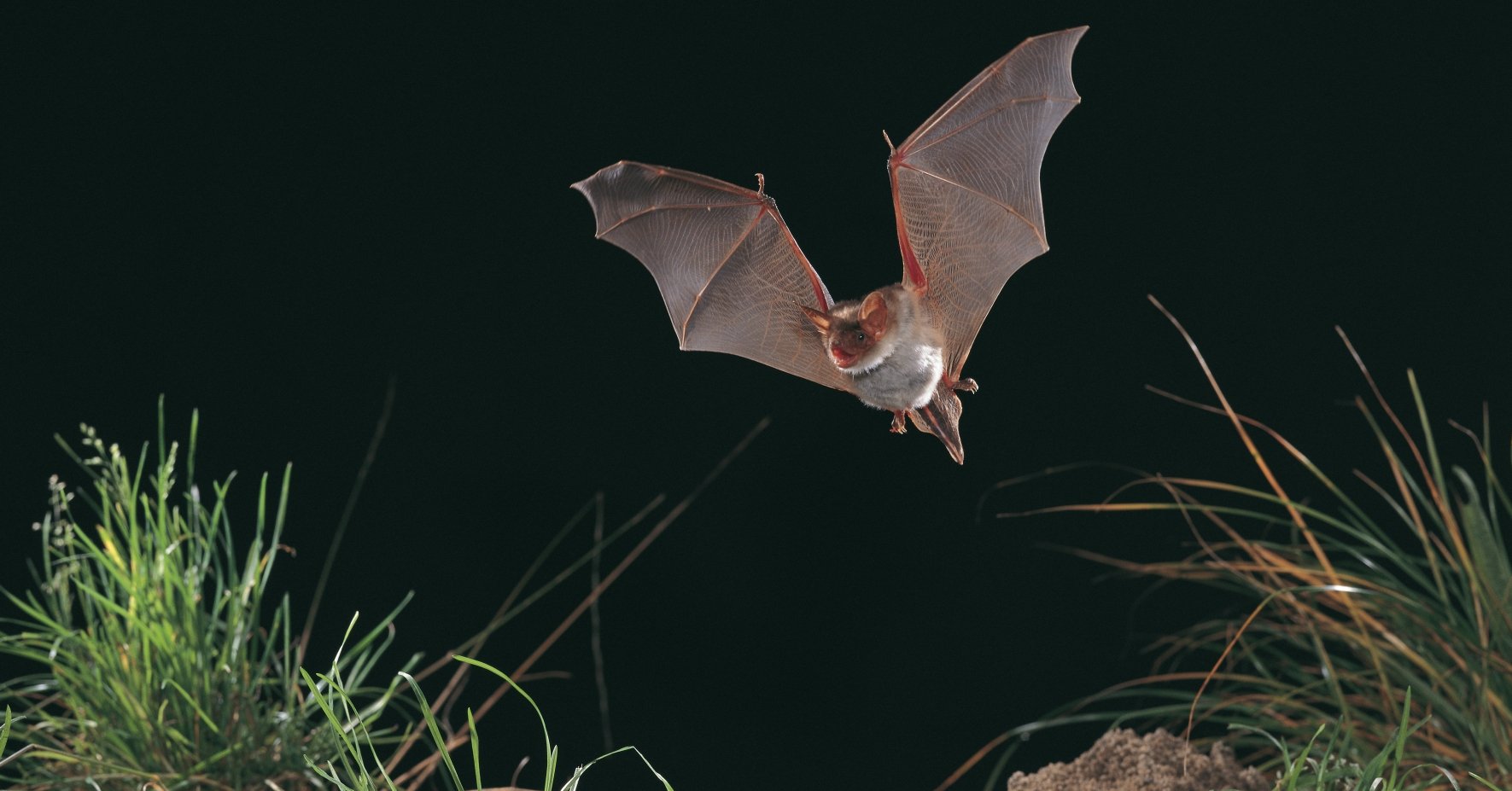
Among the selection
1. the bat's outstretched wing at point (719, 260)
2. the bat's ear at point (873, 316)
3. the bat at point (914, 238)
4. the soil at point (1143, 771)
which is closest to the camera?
the bat's ear at point (873, 316)

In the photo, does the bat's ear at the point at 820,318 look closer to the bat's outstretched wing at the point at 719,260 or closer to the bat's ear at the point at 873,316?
the bat's ear at the point at 873,316

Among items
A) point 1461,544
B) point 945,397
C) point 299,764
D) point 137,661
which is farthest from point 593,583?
point 1461,544

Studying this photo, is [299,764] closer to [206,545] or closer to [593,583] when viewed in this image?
[206,545]

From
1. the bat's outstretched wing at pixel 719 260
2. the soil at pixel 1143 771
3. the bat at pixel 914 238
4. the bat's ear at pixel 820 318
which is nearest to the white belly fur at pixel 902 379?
the bat at pixel 914 238

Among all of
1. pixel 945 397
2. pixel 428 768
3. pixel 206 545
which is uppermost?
pixel 945 397

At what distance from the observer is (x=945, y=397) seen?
336 cm

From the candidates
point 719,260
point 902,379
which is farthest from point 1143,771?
point 719,260

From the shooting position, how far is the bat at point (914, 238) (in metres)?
3.36

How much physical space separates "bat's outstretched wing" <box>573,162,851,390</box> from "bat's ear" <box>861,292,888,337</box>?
0.31 m

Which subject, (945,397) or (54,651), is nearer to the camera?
(945,397)

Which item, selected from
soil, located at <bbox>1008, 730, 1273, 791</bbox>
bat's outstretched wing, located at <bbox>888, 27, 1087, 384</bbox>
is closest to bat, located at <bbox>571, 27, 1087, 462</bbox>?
bat's outstretched wing, located at <bbox>888, 27, 1087, 384</bbox>

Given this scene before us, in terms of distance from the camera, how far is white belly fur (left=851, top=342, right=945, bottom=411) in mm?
3166

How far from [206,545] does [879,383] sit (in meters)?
2.50

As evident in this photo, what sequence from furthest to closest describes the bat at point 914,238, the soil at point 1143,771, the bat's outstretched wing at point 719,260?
the soil at point 1143,771, the bat's outstretched wing at point 719,260, the bat at point 914,238
